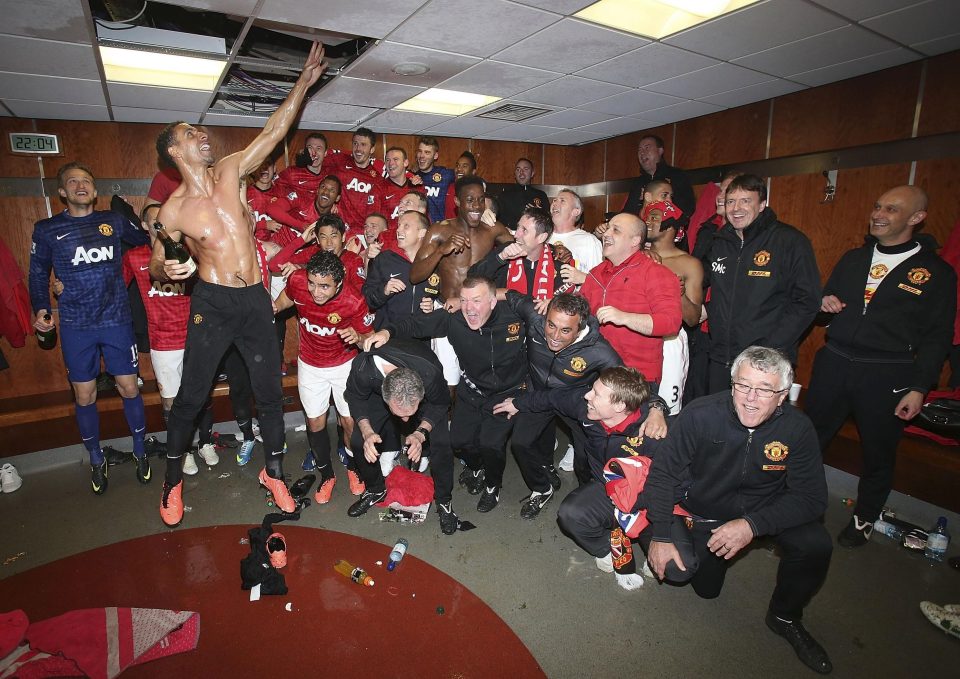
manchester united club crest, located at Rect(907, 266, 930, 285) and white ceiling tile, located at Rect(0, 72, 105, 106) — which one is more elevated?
white ceiling tile, located at Rect(0, 72, 105, 106)

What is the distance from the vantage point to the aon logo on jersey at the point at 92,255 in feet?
12.0

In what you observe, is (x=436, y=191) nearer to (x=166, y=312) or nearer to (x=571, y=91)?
(x=571, y=91)

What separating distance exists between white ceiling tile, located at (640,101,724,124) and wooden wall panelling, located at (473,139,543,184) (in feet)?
7.01

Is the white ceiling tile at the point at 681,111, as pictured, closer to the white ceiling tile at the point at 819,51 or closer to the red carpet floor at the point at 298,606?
the white ceiling tile at the point at 819,51

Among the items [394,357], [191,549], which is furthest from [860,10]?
[191,549]

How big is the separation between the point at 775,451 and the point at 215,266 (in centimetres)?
305

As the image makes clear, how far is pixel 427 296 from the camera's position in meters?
3.71

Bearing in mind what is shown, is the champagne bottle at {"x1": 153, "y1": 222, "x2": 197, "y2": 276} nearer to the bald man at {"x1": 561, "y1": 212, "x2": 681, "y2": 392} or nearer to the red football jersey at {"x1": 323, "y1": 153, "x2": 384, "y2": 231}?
the bald man at {"x1": 561, "y1": 212, "x2": 681, "y2": 392}

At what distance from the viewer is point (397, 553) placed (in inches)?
109

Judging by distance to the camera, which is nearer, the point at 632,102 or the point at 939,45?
the point at 939,45

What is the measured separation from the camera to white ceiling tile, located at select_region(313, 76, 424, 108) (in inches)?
166

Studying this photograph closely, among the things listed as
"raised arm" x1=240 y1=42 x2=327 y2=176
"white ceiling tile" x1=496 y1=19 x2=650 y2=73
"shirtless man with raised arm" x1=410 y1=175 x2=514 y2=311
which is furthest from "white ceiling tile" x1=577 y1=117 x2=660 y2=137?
"raised arm" x1=240 y1=42 x2=327 y2=176

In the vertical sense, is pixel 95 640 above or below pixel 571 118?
below

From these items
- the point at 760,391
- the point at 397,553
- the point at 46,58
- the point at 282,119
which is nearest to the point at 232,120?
the point at 46,58
